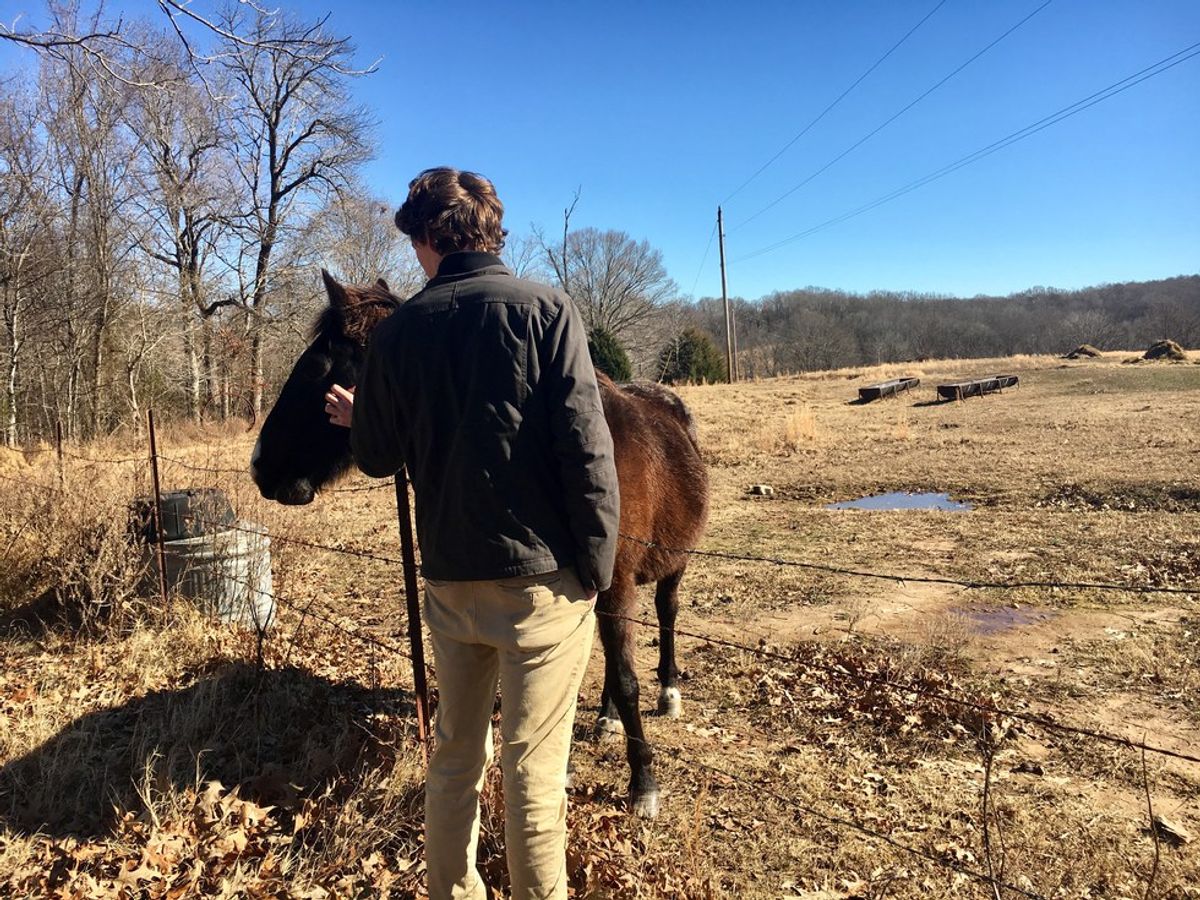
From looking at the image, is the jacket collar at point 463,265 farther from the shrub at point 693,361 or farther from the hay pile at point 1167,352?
the shrub at point 693,361

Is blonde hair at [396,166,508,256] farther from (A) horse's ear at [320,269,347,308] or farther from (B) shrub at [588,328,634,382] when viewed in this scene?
(B) shrub at [588,328,634,382]

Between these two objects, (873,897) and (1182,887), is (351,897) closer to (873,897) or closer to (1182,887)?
(873,897)

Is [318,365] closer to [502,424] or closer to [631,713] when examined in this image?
[502,424]

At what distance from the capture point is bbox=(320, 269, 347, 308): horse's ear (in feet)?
8.82

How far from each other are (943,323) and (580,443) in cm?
11282

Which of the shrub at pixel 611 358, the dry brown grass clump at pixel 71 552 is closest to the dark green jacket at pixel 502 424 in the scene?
the dry brown grass clump at pixel 71 552

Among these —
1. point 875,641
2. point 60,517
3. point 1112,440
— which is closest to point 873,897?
point 875,641

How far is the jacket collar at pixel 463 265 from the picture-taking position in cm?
186

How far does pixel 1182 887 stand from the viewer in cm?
259

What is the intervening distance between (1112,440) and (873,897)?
14002 mm

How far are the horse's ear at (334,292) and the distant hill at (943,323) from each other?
225 ft

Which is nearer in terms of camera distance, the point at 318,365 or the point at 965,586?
the point at 318,365

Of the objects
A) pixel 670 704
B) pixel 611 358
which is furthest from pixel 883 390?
pixel 670 704

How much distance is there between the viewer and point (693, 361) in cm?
4438
